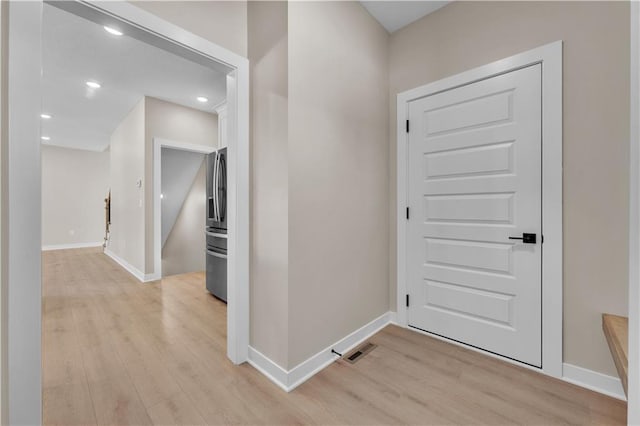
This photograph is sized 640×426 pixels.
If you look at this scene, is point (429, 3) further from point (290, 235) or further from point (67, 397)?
point (67, 397)

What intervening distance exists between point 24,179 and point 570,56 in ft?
9.69

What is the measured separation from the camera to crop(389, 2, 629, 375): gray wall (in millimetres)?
1592

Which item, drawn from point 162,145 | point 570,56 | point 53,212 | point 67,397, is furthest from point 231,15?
point 53,212

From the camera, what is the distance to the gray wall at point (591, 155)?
1592 millimetres

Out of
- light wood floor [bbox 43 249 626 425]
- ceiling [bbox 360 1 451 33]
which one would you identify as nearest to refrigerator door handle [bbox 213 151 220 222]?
light wood floor [bbox 43 249 626 425]

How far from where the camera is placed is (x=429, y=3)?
226 centimetres

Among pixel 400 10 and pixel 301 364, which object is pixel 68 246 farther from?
pixel 400 10

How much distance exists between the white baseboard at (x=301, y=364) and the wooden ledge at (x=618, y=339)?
1.47m

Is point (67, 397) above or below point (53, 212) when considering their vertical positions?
below

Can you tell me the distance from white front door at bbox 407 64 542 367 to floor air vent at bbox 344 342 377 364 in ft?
1.70

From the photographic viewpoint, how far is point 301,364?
1783 millimetres

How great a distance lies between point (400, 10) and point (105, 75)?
11.4 feet

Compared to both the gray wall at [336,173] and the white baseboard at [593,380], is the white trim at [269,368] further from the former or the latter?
the white baseboard at [593,380]

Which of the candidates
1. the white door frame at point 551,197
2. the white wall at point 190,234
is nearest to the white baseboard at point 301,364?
the white door frame at point 551,197
